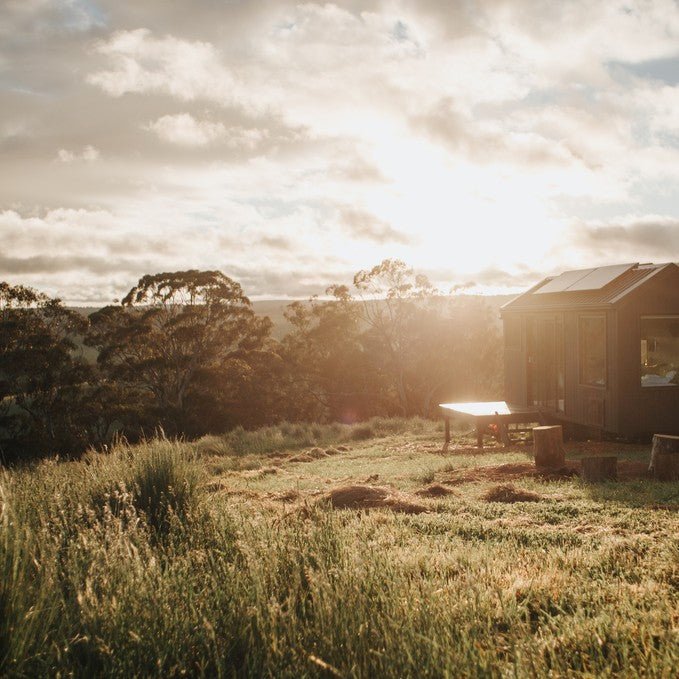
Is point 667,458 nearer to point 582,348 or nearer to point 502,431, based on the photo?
point 582,348

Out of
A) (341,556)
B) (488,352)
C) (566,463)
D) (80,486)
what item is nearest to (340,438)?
(566,463)

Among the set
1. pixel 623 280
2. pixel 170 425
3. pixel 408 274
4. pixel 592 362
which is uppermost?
pixel 408 274

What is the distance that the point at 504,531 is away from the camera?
618 centimetres

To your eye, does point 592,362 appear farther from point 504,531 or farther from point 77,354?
point 77,354

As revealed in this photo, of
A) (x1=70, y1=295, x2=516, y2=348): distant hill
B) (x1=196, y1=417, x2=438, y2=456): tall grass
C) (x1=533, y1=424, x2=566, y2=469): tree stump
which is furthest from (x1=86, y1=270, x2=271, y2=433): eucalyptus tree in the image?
(x1=533, y1=424, x2=566, y2=469): tree stump

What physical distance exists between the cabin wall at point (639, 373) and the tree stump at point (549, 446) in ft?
9.62

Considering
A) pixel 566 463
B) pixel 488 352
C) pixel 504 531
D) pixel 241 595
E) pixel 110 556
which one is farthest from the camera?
pixel 488 352

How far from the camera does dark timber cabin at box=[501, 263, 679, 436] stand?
1246cm

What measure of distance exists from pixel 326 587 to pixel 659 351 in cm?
1088

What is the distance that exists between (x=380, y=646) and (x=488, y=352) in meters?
32.7

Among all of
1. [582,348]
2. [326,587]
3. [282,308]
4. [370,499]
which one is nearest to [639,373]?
[582,348]

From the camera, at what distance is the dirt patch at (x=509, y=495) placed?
7.78 meters

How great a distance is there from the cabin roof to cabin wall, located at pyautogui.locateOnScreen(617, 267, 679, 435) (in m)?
0.24

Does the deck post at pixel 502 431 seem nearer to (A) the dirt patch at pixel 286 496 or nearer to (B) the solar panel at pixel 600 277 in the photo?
(B) the solar panel at pixel 600 277
